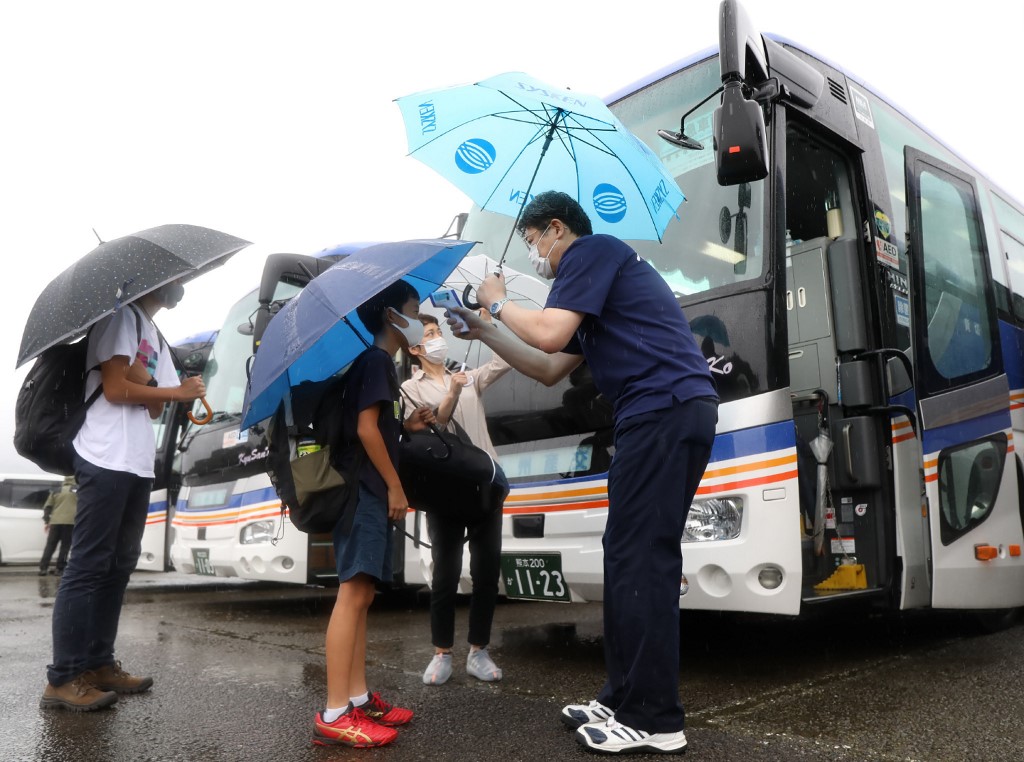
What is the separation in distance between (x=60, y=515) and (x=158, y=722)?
11343mm

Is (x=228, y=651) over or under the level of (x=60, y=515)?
under

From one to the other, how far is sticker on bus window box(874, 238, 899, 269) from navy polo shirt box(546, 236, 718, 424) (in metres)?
1.91

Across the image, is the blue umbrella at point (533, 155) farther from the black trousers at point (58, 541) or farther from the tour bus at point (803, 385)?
the black trousers at point (58, 541)

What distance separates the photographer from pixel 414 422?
12.4ft

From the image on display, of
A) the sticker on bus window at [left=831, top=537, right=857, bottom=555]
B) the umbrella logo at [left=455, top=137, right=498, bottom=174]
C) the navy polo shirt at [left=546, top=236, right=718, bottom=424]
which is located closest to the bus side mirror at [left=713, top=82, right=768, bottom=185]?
the navy polo shirt at [left=546, top=236, right=718, bottom=424]

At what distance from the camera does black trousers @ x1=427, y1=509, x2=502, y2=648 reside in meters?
4.09

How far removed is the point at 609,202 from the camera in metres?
3.98

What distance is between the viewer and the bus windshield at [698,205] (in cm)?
405

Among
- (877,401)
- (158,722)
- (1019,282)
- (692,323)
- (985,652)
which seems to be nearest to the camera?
(158,722)

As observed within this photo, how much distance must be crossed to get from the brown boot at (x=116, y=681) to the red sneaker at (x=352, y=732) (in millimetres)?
1312

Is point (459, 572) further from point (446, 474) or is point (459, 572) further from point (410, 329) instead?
point (410, 329)

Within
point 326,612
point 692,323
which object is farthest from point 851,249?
point 326,612

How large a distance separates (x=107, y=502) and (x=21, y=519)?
43.2 feet

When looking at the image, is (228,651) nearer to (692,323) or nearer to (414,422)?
(414,422)
